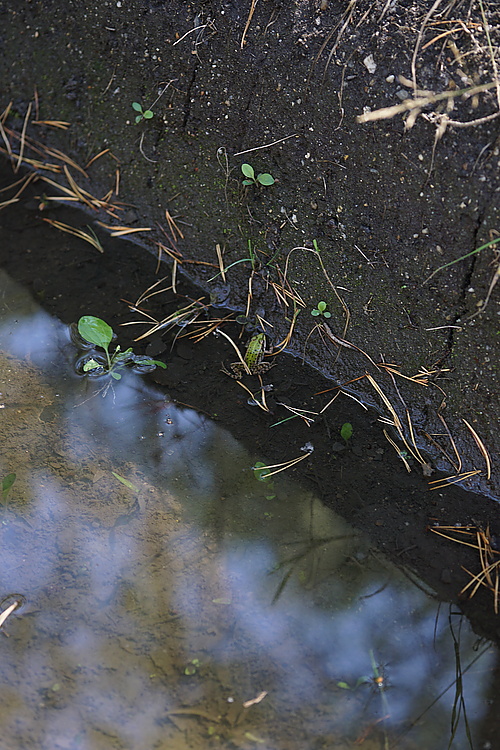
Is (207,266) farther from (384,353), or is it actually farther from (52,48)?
(52,48)

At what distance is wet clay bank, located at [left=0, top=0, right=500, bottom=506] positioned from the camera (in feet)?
6.53

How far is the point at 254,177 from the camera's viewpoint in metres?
2.48

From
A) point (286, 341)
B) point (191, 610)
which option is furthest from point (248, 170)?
point (191, 610)

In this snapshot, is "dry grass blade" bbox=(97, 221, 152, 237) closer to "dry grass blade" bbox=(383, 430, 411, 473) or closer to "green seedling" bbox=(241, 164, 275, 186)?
"green seedling" bbox=(241, 164, 275, 186)

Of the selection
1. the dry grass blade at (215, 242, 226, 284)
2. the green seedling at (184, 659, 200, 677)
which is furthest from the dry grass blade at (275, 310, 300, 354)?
the green seedling at (184, 659, 200, 677)

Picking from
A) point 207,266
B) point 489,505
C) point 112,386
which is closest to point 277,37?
point 207,266

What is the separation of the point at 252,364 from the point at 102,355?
643mm

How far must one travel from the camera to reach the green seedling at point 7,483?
6.77 feet

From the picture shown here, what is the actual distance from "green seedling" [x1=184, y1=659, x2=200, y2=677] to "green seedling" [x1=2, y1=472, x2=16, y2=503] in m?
0.85

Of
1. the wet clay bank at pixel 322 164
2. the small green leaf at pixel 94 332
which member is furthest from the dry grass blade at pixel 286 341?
the small green leaf at pixel 94 332

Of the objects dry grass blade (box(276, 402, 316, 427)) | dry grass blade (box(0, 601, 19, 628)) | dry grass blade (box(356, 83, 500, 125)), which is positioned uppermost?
dry grass blade (box(356, 83, 500, 125))

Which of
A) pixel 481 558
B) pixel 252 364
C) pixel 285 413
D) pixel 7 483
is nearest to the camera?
pixel 481 558

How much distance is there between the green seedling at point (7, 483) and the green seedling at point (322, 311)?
4.28ft

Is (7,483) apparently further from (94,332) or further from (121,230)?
(121,230)
